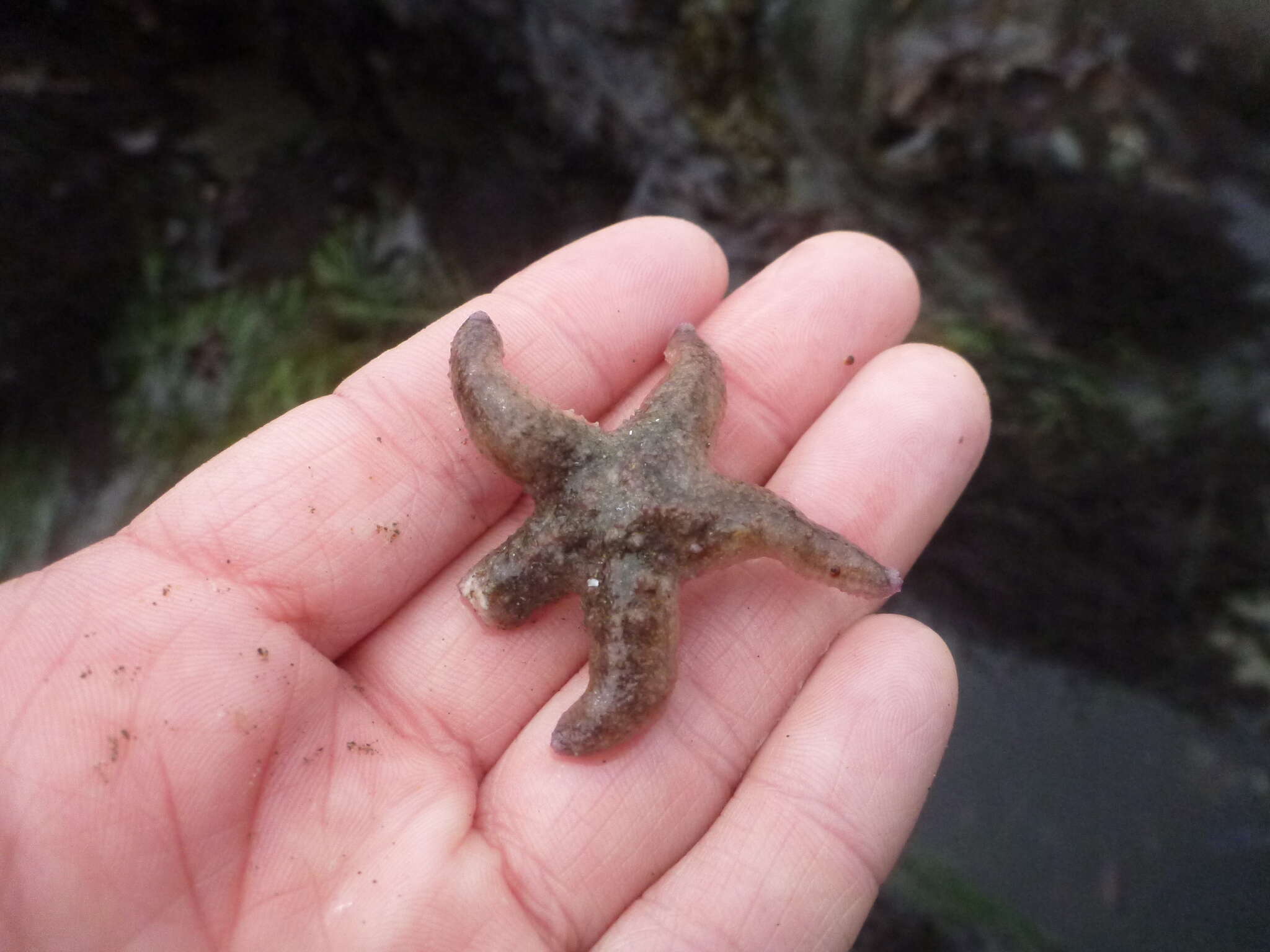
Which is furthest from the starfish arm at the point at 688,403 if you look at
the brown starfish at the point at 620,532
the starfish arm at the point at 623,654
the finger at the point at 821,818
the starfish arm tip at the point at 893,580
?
the finger at the point at 821,818

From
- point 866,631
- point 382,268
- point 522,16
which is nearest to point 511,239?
point 382,268

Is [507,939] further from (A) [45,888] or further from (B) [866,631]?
(B) [866,631]

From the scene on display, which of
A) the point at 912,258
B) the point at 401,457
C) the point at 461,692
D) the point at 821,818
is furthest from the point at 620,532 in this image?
the point at 912,258

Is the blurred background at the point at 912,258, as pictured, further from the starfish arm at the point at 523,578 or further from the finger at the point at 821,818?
the starfish arm at the point at 523,578

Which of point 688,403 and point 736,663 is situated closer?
point 736,663

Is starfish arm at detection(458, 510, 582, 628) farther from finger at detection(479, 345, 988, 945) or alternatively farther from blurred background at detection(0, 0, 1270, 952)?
blurred background at detection(0, 0, 1270, 952)

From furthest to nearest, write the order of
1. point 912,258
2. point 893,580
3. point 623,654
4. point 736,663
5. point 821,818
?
point 912,258 < point 736,663 < point 893,580 < point 623,654 < point 821,818

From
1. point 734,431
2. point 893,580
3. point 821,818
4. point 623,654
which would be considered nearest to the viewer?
point 821,818

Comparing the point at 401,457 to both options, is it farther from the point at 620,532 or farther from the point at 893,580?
the point at 893,580
